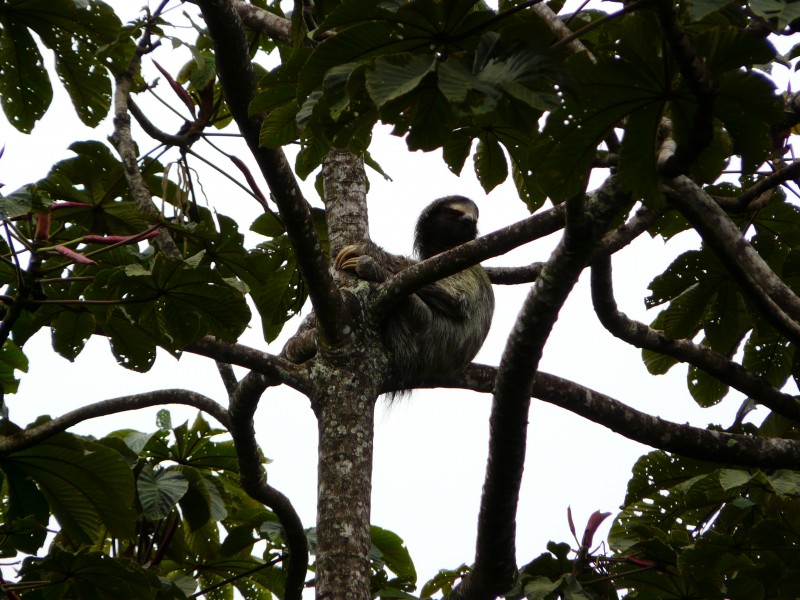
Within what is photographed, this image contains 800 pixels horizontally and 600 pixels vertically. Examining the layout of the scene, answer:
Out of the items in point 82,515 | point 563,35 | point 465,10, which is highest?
point 563,35

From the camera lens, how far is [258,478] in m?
3.89

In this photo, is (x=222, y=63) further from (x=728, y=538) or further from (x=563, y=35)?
(x=728, y=538)

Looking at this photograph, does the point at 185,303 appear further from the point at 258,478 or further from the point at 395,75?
the point at 395,75

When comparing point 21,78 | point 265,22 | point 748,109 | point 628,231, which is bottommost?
point 748,109

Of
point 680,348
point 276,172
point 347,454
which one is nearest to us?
point 276,172

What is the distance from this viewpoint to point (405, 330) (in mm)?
5297

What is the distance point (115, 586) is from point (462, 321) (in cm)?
291

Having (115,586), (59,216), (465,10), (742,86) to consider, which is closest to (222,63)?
(465,10)

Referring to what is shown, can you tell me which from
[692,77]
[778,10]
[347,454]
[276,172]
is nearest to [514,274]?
[347,454]

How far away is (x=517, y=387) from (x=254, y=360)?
103 centimetres

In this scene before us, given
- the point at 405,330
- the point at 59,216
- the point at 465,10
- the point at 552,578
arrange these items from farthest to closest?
the point at 405,330, the point at 59,216, the point at 552,578, the point at 465,10

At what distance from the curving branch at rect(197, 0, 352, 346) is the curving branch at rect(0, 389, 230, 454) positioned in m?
0.70

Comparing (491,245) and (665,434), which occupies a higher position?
(491,245)

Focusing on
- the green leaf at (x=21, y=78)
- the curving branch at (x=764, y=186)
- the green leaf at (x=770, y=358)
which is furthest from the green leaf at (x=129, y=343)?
the green leaf at (x=770, y=358)
